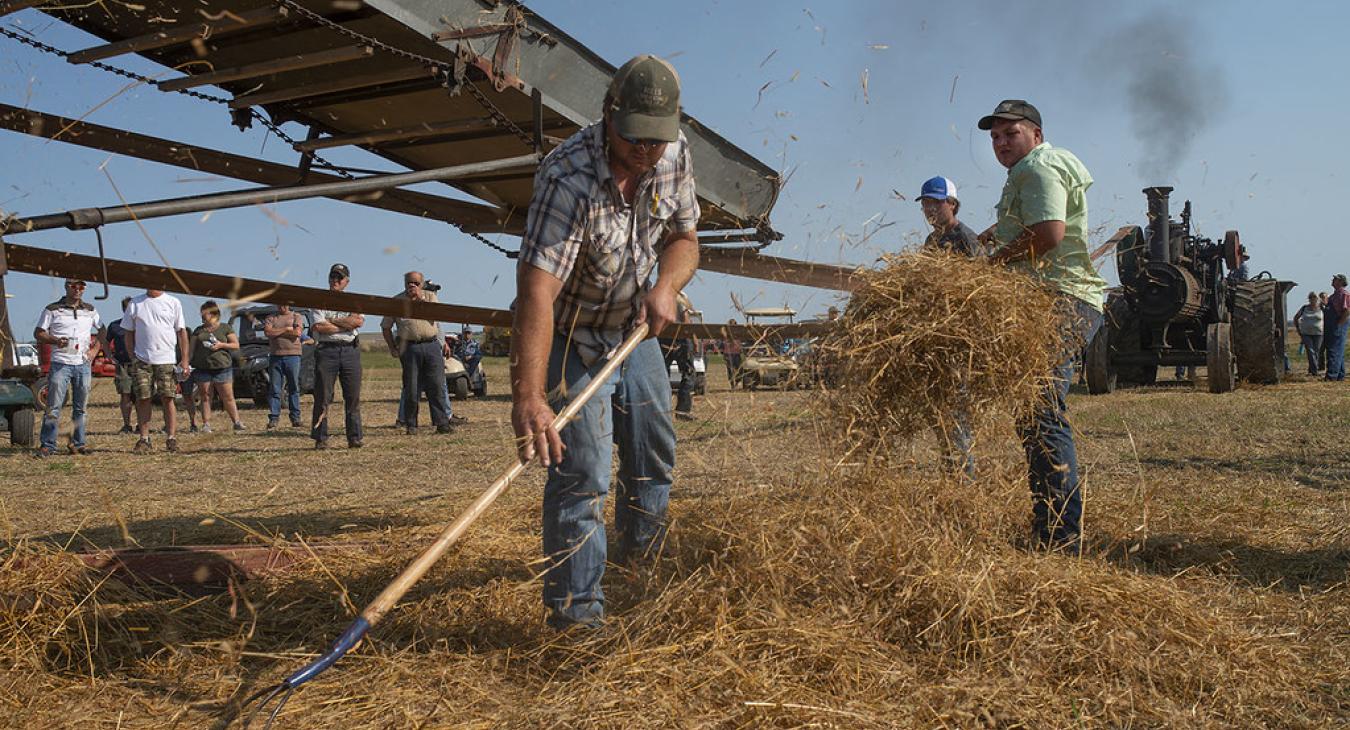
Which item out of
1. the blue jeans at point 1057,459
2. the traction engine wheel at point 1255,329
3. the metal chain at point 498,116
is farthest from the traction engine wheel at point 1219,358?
the metal chain at point 498,116

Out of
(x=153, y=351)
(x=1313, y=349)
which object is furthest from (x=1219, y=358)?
(x=153, y=351)

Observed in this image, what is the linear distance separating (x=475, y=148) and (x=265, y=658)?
2.43 m

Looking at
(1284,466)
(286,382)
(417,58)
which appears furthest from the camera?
(286,382)

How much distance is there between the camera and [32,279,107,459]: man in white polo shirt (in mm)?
9711

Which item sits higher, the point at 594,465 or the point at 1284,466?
the point at 594,465

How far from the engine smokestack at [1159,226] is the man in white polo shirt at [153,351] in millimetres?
11877

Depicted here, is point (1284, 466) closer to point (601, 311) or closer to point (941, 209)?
point (941, 209)

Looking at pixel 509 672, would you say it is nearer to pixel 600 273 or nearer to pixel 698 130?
pixel 600 273

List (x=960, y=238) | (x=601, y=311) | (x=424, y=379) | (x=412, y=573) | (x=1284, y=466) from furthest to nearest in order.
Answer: (x=424, y=379)
(x=1284, y=466)
(x=960, y=238)
(x=601, y=311)
(x=412, y=573)

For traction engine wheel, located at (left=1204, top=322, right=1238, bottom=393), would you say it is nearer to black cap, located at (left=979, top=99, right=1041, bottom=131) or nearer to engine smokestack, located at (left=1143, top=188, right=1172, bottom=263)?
engine smokestack, located at (left=1143, top=188, right=1172, bottom=263)

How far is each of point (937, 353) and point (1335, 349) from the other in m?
16.7

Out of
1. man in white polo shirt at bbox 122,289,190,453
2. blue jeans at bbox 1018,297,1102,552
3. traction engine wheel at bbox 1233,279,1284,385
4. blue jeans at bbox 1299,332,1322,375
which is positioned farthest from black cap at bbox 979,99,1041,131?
blue jeans at bbox 1299,332,1322,375

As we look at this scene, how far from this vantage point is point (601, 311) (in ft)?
10.1

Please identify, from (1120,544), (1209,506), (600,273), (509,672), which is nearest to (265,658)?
(509,672)
